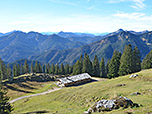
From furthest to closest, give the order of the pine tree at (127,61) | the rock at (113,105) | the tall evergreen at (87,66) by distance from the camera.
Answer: the tall evergreen at (87,66)
the pine tree at (127,61)
the rock at (113,105)

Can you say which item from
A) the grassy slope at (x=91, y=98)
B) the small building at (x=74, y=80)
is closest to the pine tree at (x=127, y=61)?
the small building at (x=74, y=80)

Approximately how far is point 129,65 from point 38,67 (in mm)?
93015

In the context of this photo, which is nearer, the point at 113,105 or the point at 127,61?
the point at 113,105

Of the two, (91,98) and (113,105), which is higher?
(113,105)

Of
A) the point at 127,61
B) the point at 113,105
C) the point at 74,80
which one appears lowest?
the point at 74,80

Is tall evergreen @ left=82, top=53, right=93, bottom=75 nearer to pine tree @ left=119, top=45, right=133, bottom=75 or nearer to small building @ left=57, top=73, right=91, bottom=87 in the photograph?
small building @ left=57, top=73, right=91, bottom=87

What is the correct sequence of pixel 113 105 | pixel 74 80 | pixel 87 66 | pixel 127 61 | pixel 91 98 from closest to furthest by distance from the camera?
pixel 113 105, pixel 91 98, pixel 127 61, pixel 74 80, pixel 87 66

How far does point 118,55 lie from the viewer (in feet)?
242

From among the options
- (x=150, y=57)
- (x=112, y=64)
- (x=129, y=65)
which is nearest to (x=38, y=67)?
(x=112, y=64)

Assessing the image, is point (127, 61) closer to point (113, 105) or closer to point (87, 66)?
point (87, 66)

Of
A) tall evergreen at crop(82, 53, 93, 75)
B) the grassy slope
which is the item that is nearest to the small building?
tall evergreen at crop(82, 53, 93, 75)

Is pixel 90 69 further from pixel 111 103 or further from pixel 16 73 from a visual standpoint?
pixel 16 73

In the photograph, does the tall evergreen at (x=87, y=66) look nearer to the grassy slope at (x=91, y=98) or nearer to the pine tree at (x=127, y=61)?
the pine tree at (x=127, y=61)

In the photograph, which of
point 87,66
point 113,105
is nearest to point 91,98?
point 113,105
